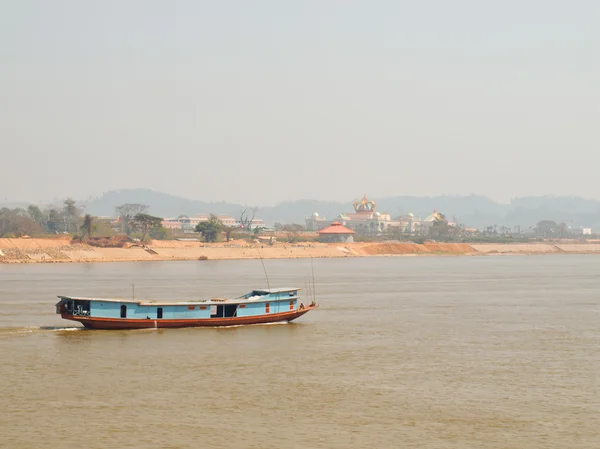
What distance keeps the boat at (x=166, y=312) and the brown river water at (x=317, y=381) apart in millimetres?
658

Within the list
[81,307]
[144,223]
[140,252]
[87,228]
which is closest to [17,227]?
[87,228]

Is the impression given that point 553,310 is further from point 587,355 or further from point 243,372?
point 243,372

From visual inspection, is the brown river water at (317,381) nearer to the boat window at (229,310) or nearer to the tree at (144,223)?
the boat window at (229,310)

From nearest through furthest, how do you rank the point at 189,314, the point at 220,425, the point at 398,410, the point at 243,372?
the point at 220,425 < the point at 398,410 < the point at 243,372 < the point at 189,314

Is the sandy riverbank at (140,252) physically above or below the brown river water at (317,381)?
above

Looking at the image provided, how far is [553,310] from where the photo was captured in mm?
60781

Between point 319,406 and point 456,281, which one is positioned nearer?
point 319,406

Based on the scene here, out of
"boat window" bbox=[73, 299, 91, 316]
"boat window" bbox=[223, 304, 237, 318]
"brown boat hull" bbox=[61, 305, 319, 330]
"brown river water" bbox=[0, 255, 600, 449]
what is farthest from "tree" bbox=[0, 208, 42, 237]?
"boat window" bbox=[223, 304, 237, 318]

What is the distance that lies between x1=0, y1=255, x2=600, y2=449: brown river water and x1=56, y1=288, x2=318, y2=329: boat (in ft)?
2.16

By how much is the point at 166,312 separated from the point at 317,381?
55.4 feet

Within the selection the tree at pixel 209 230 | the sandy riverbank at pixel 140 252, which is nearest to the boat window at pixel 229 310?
the sandy riverbank at pixel 140 252

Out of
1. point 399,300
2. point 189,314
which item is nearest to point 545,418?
point 189,314

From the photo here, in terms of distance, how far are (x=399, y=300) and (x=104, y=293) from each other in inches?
942

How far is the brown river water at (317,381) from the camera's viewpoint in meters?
26.4
